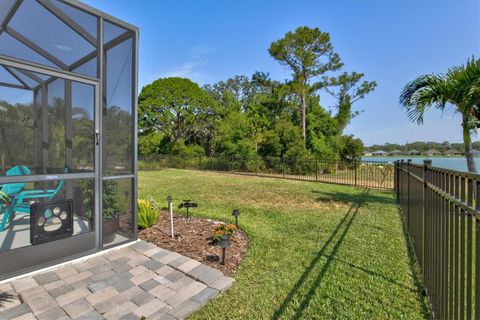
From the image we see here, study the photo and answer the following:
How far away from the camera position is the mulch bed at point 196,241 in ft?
9.72

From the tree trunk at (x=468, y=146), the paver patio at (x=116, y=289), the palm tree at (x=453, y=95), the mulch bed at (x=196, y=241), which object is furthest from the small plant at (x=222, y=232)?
the tree trunk at (x=468, y=146)

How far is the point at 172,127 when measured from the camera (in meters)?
23.7

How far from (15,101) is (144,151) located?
70.0ft

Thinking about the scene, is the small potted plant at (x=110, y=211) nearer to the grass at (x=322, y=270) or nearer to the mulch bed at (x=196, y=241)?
the mulch bed at (x=196, y=241)

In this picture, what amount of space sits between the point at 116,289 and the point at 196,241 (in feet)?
4.26

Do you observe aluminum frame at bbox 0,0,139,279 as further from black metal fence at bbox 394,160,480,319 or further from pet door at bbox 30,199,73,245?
black metal fence at bbox 394,160,480,319

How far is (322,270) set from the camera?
274 cm

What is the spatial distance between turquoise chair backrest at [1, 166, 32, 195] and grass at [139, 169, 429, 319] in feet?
7.74

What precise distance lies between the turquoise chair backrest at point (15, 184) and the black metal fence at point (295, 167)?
1007 cm

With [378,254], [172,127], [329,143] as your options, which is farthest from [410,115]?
[172,127]

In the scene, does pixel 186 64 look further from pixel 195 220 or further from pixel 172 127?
pixel 195 220

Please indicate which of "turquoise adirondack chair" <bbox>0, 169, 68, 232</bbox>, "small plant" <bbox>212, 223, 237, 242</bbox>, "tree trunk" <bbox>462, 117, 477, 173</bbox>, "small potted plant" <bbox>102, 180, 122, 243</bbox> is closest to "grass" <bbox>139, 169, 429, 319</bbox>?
"small plant" <bbox>212, 223, 237, 242</bbox>

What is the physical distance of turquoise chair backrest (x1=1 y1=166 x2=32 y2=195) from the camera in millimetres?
2662

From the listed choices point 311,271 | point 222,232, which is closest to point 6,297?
point 222,232
